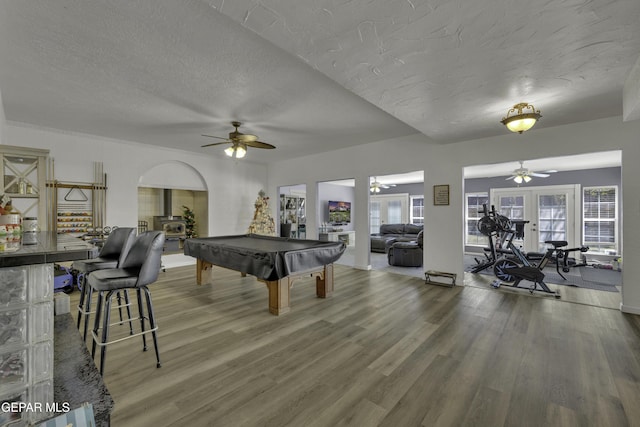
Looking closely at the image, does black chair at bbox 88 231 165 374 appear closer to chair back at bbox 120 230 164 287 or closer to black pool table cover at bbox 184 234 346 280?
chair back at bbox 120 230 164 287

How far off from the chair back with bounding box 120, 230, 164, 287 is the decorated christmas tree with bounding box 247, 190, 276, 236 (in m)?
4.50

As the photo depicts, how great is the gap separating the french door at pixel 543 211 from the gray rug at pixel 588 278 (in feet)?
5.11

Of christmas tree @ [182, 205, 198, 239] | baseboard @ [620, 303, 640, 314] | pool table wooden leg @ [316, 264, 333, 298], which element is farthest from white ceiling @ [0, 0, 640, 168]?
christmas tree @ [182, 205, 198, 239]

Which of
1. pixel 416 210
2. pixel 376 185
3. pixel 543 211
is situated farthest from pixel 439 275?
pixel 416 210

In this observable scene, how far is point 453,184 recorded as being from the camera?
192 inches

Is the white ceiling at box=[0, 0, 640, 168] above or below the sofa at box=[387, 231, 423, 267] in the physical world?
above

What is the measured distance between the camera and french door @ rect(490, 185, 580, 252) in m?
7.41

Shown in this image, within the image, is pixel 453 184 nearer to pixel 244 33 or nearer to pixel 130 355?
pixel 244 33

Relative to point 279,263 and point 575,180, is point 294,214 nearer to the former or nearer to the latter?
point 279,263

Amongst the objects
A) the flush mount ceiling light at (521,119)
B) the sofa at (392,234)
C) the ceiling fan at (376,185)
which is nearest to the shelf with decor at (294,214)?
the ceiling fan at (376,185)

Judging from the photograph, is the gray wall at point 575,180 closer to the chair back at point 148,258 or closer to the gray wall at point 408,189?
the gray wall at point 408,189

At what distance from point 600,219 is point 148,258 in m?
9.84

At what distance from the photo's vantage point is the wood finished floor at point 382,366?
173 cm

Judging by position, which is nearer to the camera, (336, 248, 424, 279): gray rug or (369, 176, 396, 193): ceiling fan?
(336, 248, 424, 279): gray rug
